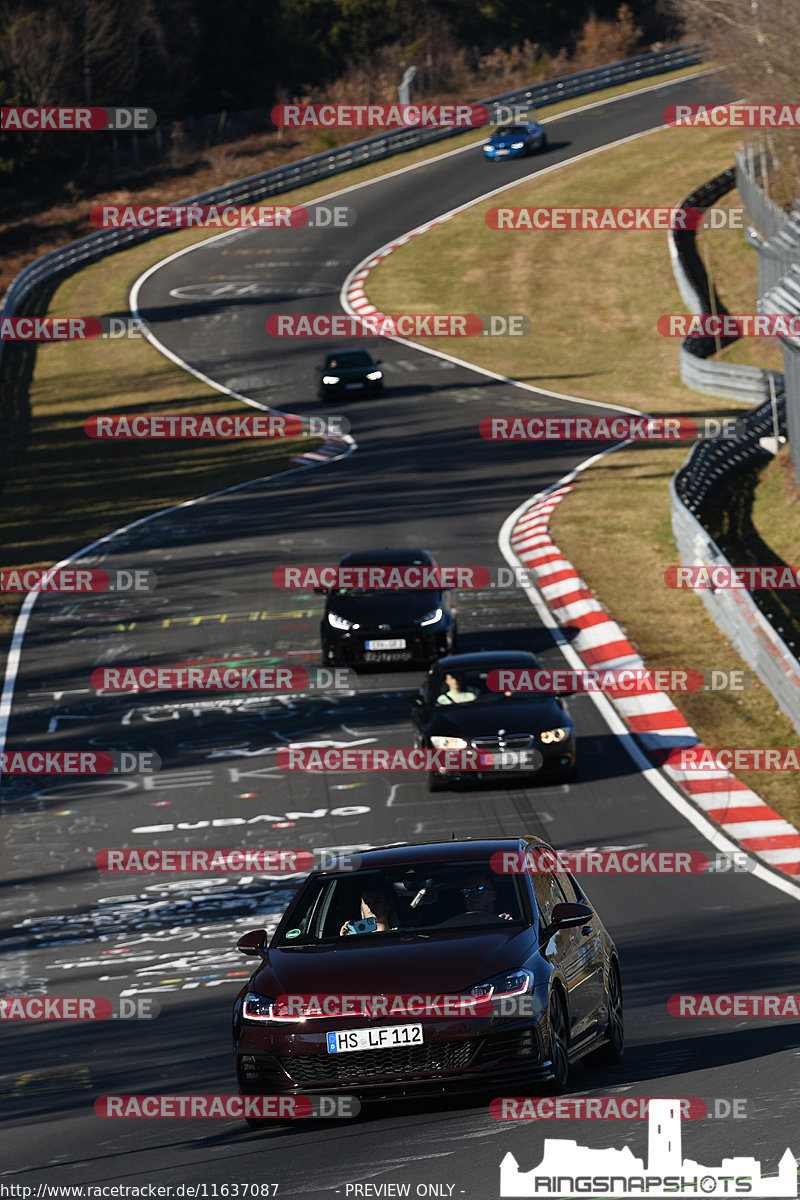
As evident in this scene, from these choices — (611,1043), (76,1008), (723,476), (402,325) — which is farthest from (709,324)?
(611,1043)

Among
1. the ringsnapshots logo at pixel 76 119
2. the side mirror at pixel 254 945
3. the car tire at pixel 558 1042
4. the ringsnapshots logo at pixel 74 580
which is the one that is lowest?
the ringsnapshots logo at pixel 74 580

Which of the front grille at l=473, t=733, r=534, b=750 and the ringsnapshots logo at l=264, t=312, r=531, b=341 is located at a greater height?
the front grille at l=473, t=733, r=534, b=750

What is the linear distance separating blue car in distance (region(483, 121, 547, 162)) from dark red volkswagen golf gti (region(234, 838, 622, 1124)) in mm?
61745

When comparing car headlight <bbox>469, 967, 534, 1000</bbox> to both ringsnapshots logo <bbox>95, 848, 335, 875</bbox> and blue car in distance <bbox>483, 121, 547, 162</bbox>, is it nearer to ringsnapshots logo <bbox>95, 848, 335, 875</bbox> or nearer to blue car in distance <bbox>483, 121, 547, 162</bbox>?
ringsnapshots logo <bbox>95, 848, 335, 875</bbox>

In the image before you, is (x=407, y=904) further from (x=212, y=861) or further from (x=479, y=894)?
(x=212, y=861)

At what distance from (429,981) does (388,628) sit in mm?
15532

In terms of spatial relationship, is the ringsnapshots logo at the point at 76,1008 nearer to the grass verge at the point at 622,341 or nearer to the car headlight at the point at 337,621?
the grass verge at the point at 622,341

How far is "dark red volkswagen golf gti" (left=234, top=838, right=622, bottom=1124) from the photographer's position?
870 cm

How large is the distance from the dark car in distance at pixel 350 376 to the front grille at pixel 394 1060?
36739mm

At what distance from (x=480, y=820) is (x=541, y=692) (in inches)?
107

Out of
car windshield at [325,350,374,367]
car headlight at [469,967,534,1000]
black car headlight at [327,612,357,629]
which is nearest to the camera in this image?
car headlight at [469,967,534,1000]

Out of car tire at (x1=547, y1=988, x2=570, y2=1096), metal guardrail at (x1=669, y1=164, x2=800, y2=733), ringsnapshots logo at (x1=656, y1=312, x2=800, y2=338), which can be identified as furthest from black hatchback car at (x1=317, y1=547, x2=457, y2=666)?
ringsnapshots logo at (x1=656, y1=312, x2=800, y2=338)

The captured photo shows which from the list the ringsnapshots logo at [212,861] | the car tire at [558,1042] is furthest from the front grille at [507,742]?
the car tire at [558,1042]

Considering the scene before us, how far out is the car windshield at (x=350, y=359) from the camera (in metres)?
45.1
